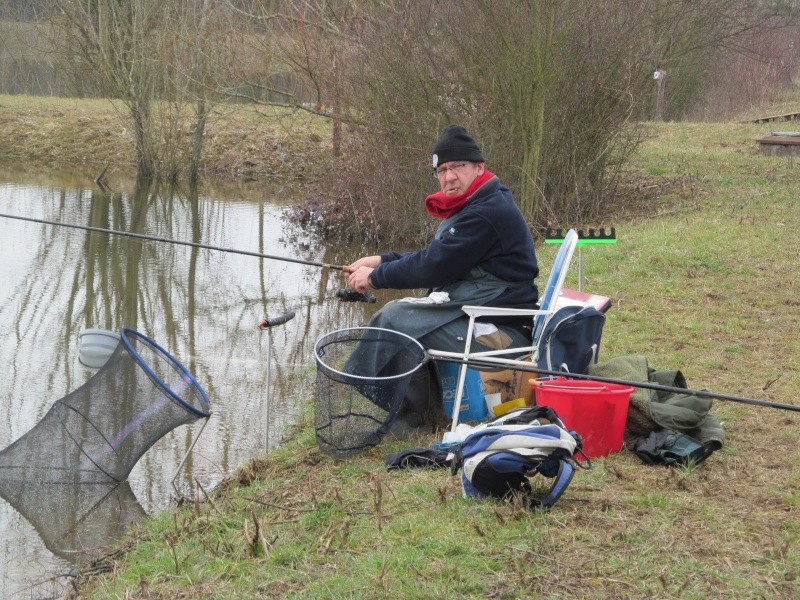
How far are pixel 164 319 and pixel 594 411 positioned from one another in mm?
5376

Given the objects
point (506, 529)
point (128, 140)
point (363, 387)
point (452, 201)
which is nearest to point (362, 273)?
point (452, 201)

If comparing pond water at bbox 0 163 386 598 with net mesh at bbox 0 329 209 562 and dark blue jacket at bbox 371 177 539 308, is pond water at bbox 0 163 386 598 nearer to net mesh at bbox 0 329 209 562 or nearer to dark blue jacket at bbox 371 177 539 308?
Answer: net mesh at bbox 0 329 209 562

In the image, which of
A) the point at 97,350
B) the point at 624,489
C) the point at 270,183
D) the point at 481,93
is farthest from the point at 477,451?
the point at 270,183

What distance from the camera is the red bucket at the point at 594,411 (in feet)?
13.1

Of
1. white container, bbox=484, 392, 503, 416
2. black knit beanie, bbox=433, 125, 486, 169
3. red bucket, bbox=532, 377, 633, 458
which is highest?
black knit beanie, bbox=433, 125, 486, 169

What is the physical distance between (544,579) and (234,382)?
13.5 feet

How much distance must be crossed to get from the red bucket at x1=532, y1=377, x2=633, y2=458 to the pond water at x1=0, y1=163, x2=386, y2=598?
1.50 metres

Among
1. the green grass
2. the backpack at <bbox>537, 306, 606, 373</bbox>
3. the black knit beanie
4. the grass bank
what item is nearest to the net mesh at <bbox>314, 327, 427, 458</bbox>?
the green grass

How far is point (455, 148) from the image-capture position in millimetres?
4605

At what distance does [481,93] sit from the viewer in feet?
36.7

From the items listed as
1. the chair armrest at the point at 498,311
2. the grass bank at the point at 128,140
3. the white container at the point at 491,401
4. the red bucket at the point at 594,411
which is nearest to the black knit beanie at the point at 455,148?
the chair armrest at the point at 498,311

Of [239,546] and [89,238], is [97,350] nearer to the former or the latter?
[239,546]

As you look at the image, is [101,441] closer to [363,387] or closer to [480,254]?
[363,387]

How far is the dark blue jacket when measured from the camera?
454cm
